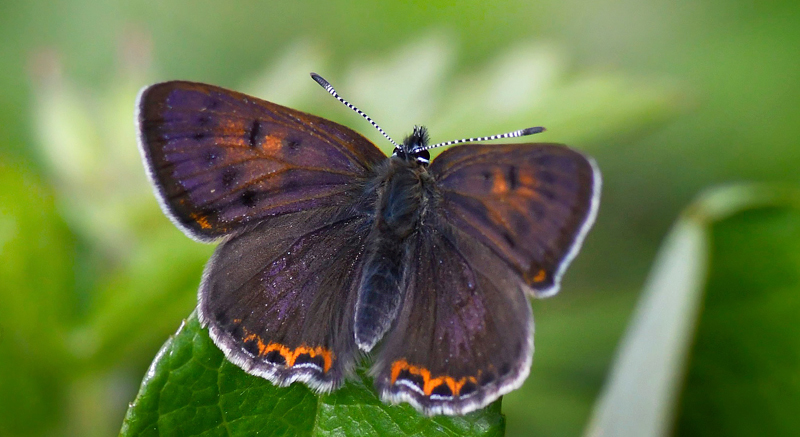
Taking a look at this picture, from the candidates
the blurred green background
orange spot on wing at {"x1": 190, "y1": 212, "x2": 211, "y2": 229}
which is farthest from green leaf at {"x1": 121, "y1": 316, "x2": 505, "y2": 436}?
the blurred green background

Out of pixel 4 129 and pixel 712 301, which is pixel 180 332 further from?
pixel 4 129

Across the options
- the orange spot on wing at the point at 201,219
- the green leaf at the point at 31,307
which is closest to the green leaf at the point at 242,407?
the orange spot on wing at the point at 201,219

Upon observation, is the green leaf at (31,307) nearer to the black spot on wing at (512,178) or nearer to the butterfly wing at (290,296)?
the butterfly wing at (290,296)

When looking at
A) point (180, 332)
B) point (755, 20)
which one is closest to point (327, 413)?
point (180, 332)

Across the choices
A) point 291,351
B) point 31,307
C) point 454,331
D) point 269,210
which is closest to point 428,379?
point 454,331

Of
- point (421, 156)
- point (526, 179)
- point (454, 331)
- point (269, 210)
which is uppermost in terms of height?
point (269, 210)

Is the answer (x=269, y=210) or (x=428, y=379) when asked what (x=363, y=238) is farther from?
(x=428, y=379)
